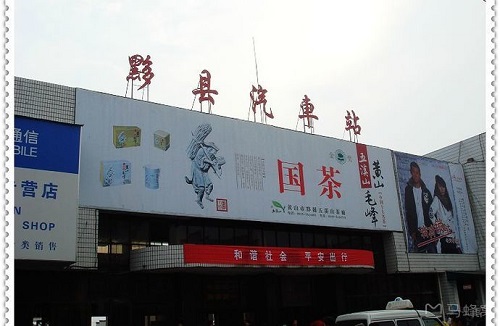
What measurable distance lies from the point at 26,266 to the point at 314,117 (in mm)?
11463

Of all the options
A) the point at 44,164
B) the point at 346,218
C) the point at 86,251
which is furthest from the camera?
the point at 346,218

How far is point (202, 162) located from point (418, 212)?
1014cm

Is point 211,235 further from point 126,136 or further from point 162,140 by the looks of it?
point 126,136

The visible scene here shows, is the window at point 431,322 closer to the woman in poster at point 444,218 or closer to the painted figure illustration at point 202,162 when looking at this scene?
the painted figure illustration at point 202,162

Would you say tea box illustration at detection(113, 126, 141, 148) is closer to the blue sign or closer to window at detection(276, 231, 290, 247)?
the blue sign

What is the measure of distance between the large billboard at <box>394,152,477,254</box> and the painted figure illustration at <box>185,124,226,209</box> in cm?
869

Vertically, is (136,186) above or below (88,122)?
below

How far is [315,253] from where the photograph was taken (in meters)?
15.5

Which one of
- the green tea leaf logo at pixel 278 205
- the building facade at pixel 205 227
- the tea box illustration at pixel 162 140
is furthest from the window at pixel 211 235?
the tea box illustration at pixel 162 140

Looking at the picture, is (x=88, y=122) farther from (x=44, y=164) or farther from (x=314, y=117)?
(x=314, y=117)

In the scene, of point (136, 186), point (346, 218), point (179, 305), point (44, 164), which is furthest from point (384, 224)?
point (44, 164)

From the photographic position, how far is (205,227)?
1562 cm

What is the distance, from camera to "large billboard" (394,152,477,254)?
20.2 metres

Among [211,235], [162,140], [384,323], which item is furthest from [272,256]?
[384,323]
